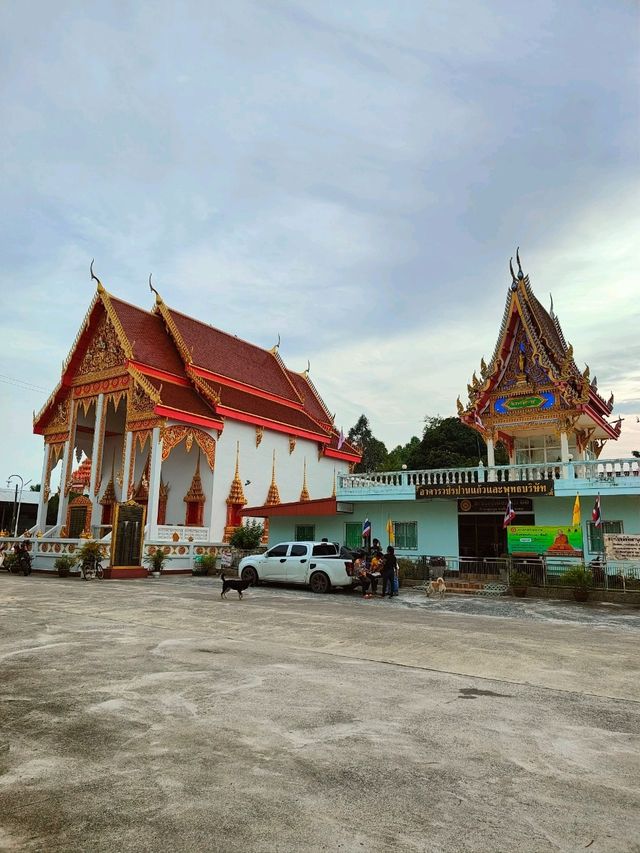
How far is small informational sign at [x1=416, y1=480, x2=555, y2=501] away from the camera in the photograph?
1866 cm

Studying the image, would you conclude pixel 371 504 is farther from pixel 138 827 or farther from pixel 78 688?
pixel 138 827

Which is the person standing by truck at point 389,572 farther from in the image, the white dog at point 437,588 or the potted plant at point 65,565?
the potted plant at point 65,565

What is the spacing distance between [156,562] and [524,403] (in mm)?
15169

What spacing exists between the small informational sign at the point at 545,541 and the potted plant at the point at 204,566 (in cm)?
1165

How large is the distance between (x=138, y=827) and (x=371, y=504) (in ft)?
66.0

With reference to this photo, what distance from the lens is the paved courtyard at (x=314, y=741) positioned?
3.06m

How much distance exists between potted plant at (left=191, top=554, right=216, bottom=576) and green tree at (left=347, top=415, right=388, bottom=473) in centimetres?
3666

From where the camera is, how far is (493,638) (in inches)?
370

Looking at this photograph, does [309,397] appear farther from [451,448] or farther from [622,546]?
[622,546]

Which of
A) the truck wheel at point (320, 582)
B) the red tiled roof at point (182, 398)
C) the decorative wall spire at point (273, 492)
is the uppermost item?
the red tiled roof at point (182, 398)

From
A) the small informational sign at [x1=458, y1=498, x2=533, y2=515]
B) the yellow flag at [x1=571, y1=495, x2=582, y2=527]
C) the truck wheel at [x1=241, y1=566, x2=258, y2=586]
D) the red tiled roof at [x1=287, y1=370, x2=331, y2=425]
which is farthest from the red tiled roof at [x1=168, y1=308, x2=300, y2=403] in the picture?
the yellow flag at [x1=571, y1=495, x2=582, y2=527]

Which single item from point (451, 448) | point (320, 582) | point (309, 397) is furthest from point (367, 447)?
point (320, 582)

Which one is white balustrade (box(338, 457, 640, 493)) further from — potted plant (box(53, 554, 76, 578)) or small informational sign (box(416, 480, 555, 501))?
potted plant (box(53, 554, 76, 578))

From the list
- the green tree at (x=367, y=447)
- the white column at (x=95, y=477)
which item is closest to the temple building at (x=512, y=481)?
the white column at (x=95, y=477)
